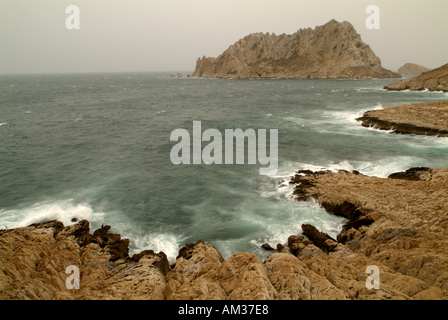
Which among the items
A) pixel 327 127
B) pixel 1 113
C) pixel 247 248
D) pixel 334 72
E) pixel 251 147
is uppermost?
pixel 334 72

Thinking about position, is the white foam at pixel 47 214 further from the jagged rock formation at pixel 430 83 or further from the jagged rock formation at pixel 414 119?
the jagged rock formation at pixel 430 83

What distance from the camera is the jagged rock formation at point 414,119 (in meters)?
39.8

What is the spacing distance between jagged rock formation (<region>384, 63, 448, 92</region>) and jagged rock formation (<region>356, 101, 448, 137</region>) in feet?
185

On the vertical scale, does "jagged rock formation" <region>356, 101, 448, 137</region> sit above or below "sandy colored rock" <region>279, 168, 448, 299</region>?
above

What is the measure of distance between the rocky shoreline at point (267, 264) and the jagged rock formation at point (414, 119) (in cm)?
2755

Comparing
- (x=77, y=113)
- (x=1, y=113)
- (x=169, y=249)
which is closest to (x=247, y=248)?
(x=169, y=249)

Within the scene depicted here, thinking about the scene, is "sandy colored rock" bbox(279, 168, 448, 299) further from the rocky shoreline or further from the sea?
the sea

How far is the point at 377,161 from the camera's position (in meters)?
30.3

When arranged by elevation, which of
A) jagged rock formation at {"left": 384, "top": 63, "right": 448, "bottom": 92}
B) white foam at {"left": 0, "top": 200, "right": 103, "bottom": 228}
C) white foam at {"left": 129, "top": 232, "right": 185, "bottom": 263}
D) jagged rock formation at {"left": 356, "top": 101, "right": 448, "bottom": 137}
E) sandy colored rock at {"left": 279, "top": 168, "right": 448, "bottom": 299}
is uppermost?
jagged rock formation at {"left": 384, "top": 63, "right": 448, "bottom": 92}

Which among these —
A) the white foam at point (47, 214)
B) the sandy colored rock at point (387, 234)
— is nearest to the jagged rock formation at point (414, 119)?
the sandy colored rock at point (387, 234)

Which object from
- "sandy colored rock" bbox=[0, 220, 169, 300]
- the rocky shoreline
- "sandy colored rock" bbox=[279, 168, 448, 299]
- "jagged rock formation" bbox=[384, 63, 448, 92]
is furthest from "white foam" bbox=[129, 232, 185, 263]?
"jagged rock formation" bbox=[384, 63, 448, 92]

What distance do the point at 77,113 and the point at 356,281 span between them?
224ft

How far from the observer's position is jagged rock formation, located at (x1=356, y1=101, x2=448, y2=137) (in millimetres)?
39781
